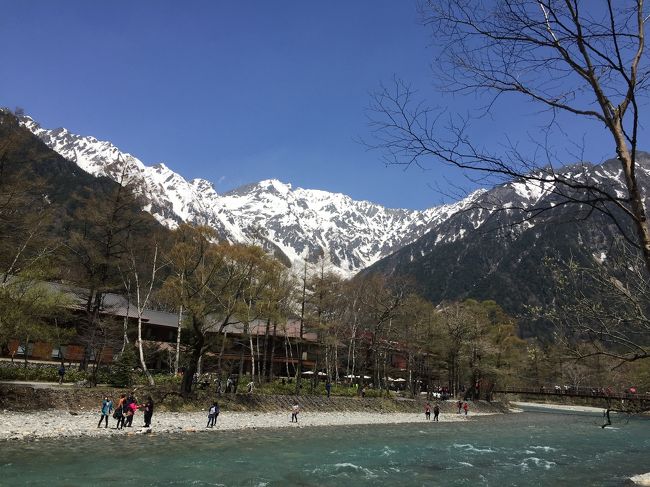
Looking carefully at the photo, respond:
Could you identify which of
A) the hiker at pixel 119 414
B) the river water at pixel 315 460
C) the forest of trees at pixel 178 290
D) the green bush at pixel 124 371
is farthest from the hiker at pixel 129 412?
the green bush at pixel 124 371

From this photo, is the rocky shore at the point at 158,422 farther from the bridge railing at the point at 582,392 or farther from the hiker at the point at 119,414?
the bridge railing at the point at 582,392

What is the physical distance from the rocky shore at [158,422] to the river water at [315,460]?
120 centimetres

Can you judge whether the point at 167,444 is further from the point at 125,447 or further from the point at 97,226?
the point at 97,226

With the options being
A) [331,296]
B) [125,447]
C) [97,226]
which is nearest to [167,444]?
[125,447]

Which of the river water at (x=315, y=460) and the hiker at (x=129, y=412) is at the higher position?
the hiker at (x=129, y=412)

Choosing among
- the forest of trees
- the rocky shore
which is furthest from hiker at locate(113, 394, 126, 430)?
the forest of trees

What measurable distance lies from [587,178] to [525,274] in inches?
8077

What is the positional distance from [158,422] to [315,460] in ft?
35.9

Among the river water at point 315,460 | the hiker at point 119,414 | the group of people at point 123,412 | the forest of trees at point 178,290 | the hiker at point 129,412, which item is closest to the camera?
the river water at point 315,460

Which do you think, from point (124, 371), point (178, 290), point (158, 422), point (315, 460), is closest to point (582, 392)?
point (315, 460)

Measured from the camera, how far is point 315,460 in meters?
19.5

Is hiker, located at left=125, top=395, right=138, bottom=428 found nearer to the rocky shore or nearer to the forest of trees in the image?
the rocky shore

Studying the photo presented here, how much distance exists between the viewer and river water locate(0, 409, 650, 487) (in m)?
14.8

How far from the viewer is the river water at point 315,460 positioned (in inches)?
583
